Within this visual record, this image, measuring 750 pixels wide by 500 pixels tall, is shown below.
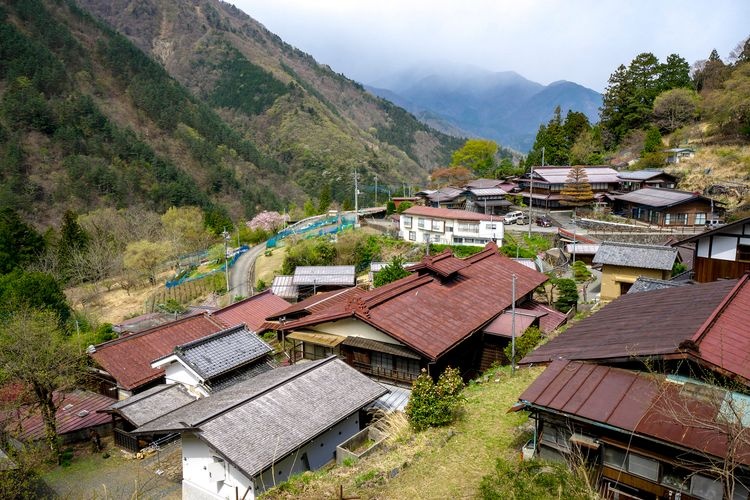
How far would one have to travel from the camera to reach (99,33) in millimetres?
108750

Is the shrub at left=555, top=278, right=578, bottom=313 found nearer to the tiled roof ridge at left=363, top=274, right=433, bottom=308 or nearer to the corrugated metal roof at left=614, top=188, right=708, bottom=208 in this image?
the tiled roof ridge at left=363, top=274, right=433, bottom=308

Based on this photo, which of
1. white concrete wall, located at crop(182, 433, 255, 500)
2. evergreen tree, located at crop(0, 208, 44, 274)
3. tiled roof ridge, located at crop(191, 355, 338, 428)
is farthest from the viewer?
evergreen tree, located at crop(0, 208, 44, 274)

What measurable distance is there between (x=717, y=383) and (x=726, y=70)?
228 feet

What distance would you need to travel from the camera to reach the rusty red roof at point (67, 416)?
62.5 feet

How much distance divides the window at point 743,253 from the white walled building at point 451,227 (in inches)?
833

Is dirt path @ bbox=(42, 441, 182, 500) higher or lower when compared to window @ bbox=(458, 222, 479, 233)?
lower

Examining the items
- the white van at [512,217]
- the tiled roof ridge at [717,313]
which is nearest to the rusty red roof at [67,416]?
the tiled roof ridge at [717,313]

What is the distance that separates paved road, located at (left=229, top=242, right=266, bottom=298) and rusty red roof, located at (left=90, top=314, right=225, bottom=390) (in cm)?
1628

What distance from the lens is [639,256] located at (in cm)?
2638

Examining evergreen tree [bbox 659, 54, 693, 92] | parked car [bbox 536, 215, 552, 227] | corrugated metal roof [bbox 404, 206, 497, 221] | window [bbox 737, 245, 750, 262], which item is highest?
evergreen tree [bbox 659, 54, 693, 92]

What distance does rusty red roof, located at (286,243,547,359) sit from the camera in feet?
55.7

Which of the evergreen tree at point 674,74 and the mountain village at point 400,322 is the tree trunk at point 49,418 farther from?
the evergreen tree at point 674,74

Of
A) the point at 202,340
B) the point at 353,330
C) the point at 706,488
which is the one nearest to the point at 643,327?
the point at 706,488

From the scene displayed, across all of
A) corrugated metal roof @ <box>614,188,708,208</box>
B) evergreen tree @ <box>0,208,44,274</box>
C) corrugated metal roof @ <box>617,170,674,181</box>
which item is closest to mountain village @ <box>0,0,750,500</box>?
evergreen tree @ <box>0,208,44,274</box>
